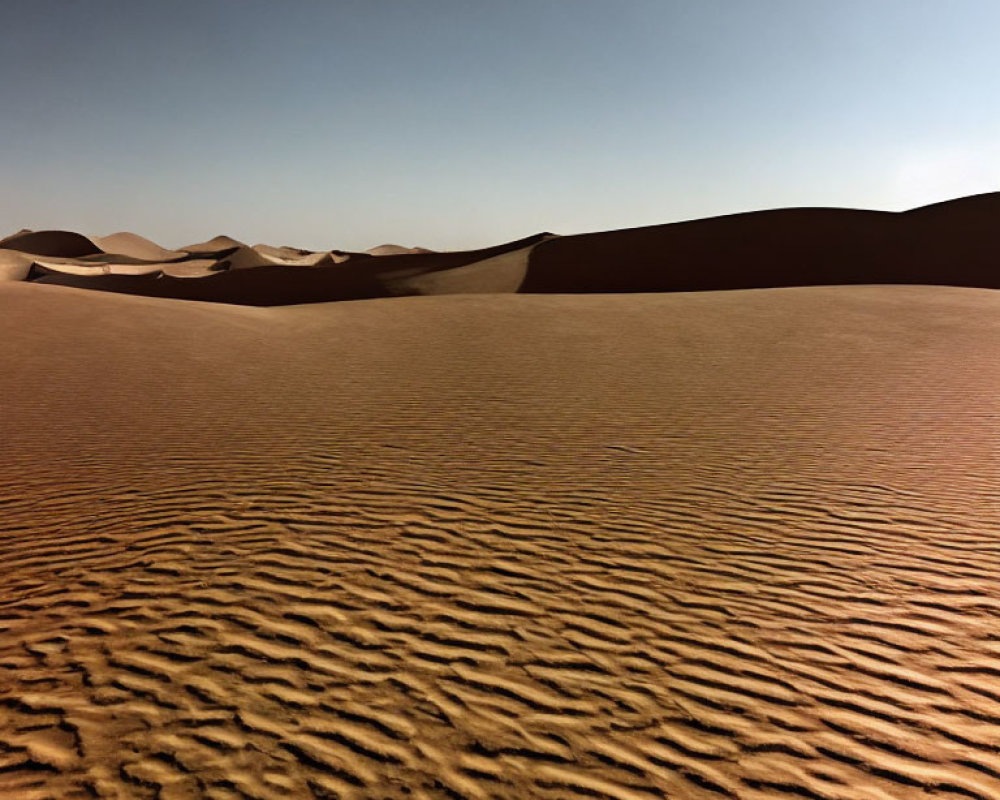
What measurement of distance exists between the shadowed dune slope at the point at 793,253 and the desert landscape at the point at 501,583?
965 inches

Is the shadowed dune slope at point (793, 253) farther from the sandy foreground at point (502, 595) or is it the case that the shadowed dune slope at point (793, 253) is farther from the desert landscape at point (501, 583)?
the sandy foreground at point (502, 595)

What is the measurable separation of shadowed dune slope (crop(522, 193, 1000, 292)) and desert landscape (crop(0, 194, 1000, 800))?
2452 cm

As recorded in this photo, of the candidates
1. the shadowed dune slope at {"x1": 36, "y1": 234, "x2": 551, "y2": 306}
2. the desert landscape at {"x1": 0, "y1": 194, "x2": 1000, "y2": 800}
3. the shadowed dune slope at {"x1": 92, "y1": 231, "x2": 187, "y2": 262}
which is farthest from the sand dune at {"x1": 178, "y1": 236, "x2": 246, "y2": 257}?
the desert landscape at {"x1": 0, "y1": 194, "x2": 1000, "y2": 800}

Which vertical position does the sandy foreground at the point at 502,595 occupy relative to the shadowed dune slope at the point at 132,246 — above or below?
below

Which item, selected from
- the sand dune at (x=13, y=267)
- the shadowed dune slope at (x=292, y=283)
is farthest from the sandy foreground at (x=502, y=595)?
the sand dune at (x=13, y=267)

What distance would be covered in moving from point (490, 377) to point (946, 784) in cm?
998

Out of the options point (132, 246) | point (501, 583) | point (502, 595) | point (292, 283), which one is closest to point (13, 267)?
point (292, 283)

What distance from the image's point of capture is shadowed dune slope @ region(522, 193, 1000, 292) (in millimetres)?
34844

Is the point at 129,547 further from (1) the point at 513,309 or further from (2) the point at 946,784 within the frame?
(1) the point at 513,309

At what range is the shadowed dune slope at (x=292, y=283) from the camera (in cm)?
3619

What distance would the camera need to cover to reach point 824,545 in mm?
5004

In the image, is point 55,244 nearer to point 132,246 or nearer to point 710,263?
point 132,246

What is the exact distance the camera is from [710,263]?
37719 millimetres

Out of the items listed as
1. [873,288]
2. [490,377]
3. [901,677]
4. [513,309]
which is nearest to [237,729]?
[901,677]
